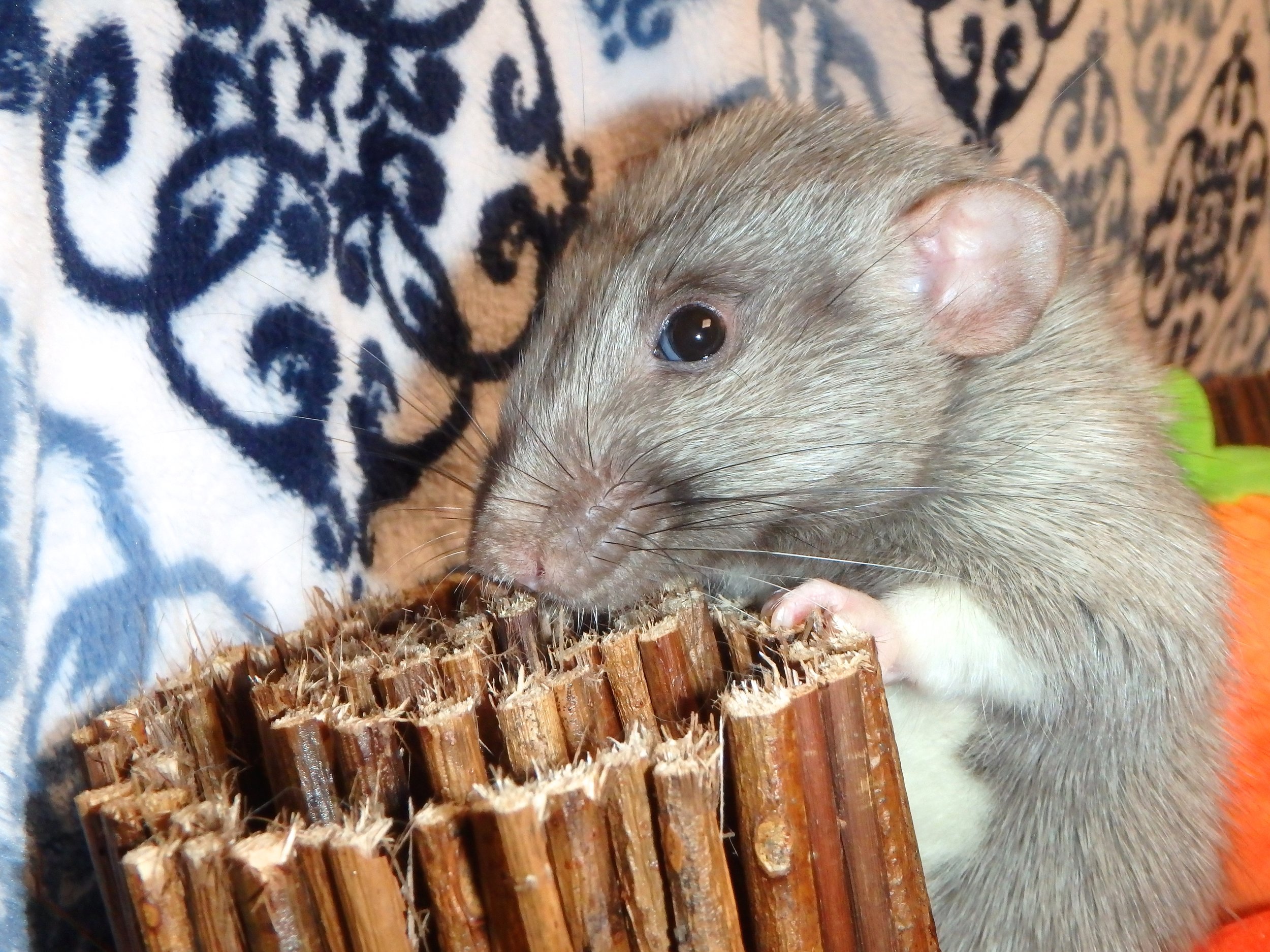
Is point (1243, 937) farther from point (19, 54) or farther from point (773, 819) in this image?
point (19, 54)

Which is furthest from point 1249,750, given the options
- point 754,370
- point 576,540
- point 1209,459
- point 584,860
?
point 584,860

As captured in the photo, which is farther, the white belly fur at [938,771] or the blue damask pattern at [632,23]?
the blue damask pattern at [632,23]

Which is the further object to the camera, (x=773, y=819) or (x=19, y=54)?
(x=19, y=54)

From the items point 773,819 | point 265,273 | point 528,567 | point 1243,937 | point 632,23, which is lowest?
point 1243,937

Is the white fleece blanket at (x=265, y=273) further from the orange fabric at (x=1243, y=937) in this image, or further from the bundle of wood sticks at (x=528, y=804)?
the orange fabric at (x=1243, y=937)

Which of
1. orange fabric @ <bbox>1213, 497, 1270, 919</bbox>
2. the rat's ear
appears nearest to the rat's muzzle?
the rat's ear

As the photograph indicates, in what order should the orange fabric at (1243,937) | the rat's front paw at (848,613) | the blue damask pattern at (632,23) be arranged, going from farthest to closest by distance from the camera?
the blue damask pattern at (632,23) → the orange fabric at (1243,937) → the rat's front paw at (848,613)

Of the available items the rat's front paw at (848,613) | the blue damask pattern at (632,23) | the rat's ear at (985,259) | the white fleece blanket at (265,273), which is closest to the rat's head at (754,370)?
the rat's ear at (985,259)
